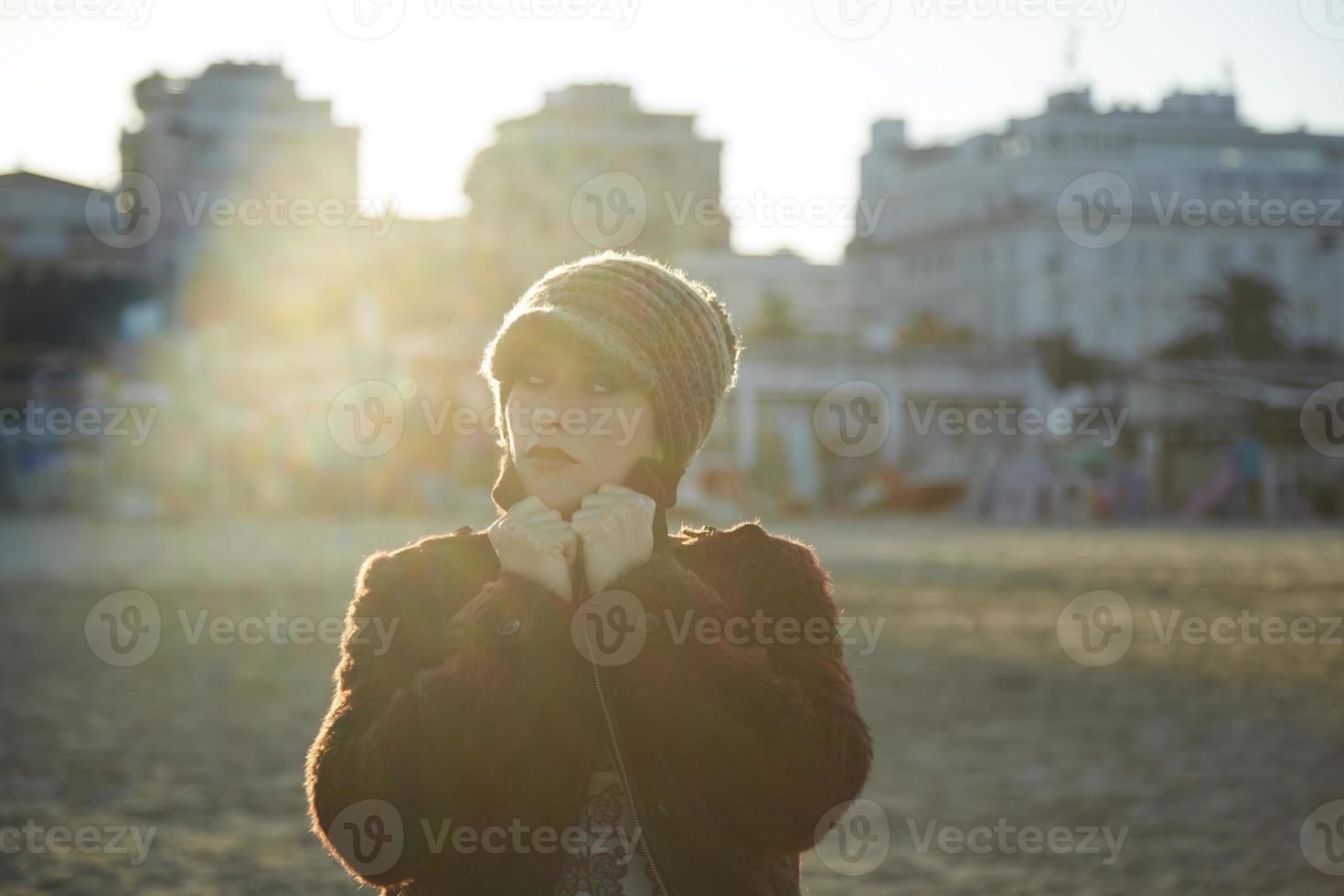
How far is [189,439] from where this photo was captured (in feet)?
144

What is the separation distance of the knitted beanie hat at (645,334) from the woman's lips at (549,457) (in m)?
0.17

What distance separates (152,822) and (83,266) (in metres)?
79.9

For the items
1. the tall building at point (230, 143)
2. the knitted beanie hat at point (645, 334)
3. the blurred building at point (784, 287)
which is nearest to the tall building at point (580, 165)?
the blurred building at point (784, 287)

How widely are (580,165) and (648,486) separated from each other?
296ft

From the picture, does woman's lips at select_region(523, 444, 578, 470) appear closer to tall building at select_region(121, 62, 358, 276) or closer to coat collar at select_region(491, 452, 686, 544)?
coat collar at select_region(491, 452, 686, 544)

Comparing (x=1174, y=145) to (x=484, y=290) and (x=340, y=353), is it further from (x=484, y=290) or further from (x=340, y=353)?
(x=340, y=353)

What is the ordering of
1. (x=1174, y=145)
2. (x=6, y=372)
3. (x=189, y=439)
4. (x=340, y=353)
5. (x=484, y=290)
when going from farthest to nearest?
1. (x=1174, y=145)
2. (x=484, y=290)
3. (x=6, y=372)
4. (x=340, y=353)
5. (x=189, y=439)

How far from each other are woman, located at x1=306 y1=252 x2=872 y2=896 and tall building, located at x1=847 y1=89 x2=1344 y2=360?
87.5 m

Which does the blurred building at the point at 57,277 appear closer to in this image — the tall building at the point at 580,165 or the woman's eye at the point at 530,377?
the tall building at the point at 580,165

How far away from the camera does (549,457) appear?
9.46ft

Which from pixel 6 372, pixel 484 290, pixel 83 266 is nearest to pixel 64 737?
pixel 6 372

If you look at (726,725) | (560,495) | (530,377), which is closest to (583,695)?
(726,725)

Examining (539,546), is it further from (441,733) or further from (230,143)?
(230,143)

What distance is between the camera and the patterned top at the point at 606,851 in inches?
110
